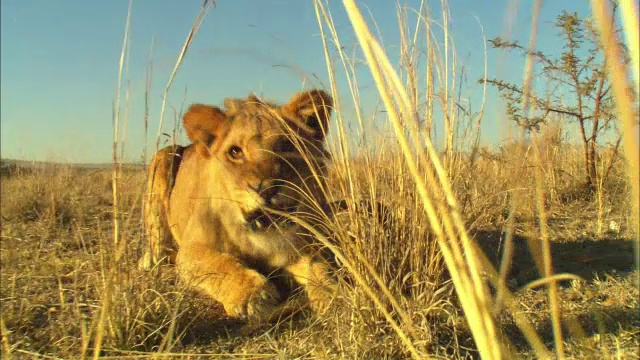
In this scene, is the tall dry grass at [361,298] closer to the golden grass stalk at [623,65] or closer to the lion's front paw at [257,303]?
the lion's front paw at [257,303]

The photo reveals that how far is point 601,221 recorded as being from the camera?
4.81 metres

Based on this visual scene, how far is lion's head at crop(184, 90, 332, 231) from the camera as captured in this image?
360cm

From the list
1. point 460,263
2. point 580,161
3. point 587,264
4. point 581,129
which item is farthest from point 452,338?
point 580,161

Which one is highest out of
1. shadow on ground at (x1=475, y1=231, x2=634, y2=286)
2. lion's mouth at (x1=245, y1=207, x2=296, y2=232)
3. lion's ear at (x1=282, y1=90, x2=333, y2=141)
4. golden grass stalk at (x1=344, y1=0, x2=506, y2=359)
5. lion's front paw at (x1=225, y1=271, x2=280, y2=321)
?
lion's ear at (x1=282, y1=90, x2=333, y2=141)

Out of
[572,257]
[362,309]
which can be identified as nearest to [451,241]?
[362,309]

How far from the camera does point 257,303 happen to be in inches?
131

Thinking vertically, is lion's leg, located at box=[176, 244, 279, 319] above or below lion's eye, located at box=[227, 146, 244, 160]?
below

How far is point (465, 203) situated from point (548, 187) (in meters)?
3.12

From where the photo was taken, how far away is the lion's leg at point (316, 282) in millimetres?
3010

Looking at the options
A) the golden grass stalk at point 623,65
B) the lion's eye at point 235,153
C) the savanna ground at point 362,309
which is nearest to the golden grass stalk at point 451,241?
the golden grass stalk at point 623,65

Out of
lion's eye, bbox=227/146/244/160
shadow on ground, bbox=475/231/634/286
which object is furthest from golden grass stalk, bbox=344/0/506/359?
lion's eye, bbox=227/146/244/160

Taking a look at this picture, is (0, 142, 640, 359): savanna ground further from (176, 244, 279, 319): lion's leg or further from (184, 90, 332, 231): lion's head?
(184, 90, 332, 231): lion's head

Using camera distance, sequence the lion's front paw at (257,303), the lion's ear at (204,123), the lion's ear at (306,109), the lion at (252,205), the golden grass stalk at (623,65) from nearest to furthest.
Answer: the golden grass stalk at (623,65) < the lion's front paw at (257,303) < the lion at (252,205) < the lion's ear at (306,109) < the lion's ear at (204,123)

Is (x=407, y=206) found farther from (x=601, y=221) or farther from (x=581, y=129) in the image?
(x=581, y=129)
